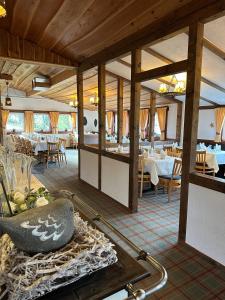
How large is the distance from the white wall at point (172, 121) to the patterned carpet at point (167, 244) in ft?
15.4

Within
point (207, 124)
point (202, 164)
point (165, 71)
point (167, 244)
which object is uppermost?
point (165, 71)

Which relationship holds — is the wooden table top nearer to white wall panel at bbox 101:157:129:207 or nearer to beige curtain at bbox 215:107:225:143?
white wall panel at bbox 101:157:129:207

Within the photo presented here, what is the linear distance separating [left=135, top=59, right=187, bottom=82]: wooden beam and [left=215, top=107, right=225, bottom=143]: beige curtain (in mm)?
4772

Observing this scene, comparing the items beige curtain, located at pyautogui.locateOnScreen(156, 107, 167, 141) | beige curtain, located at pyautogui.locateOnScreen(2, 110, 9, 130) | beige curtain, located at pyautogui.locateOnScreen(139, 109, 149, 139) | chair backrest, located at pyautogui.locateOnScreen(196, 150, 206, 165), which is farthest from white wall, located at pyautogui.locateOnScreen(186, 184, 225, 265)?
beige curtain, located at pyautogui.locateOnScreen(2, 110, 9, 130)

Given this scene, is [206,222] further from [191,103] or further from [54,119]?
[54,119]

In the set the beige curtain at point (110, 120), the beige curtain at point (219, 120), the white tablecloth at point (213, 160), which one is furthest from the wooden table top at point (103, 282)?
the beige curtain at point (110, 120)

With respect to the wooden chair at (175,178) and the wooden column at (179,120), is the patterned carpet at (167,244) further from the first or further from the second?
the wooden column at (179,120)

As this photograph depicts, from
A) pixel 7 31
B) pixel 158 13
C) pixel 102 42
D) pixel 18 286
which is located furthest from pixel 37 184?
pixel 7 31

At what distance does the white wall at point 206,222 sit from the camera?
2154 millimetres

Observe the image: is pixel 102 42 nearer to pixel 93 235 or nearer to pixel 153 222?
pixel 153 222

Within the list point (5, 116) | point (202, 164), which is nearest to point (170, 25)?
point (202, 164)

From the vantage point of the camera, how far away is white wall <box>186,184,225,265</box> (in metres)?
2.15

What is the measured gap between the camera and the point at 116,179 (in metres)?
3.88

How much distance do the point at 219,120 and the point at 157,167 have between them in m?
4.02
